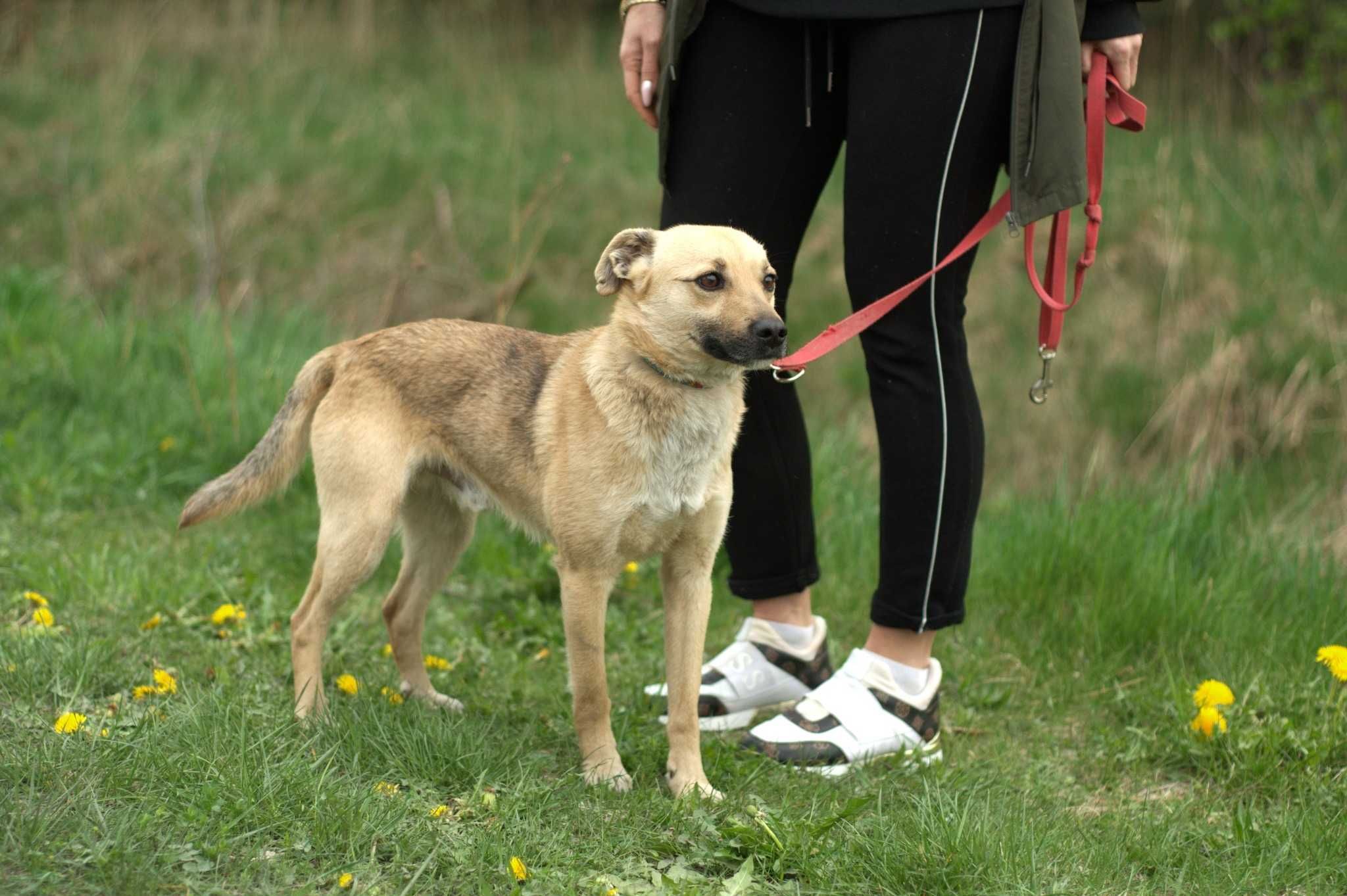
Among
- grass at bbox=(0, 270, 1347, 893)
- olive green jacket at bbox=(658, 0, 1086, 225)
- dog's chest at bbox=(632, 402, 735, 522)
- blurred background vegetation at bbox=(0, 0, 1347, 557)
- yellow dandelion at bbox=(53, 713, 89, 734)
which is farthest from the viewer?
blurred background vegetation at bbox=(0, 0, 1347, 557)

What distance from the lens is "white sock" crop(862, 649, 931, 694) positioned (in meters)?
3.32

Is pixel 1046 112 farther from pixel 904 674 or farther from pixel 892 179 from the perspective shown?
pixel 904 674

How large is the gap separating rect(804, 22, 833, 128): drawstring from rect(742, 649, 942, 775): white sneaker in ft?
4.52

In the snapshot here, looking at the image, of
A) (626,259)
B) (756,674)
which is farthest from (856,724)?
(626,259)

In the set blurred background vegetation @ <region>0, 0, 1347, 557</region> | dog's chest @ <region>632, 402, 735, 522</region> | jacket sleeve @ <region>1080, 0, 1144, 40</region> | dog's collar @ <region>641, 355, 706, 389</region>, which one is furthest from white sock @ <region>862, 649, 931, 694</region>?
blurred background vegetation @ <region>0, 0, 1347, 557</region>

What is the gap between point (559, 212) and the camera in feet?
27.6

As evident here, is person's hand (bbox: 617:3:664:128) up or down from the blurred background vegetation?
up

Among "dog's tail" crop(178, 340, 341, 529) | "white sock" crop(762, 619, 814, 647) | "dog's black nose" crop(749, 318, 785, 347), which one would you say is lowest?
"white sock" crop(762, 619, 814, 647)

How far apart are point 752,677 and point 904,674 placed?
445mm

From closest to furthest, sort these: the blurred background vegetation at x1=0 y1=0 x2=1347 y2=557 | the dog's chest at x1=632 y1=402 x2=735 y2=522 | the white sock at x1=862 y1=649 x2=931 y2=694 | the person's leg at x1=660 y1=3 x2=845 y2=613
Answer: the dog's chest at x1=632 y1=402 x2=735 y2=522 < the person's leg at x1=660 y1=3 x2=845 y2=613 < the white sock at x1=862 y1=649 x2=931 y2=694 < the blurred background vegetation at x1=0 y1=0 x2=1347 y2=557

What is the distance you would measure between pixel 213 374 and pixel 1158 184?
5255mm

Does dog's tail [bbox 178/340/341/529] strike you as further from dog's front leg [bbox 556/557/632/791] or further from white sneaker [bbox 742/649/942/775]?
white sneaker [bbox 742/649/942/775]

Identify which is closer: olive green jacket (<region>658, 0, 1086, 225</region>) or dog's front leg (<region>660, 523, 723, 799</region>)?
olive green jacket (<region>658, 0, 1086, 225</region>)

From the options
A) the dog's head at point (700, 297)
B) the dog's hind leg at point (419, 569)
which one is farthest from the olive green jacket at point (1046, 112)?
the dog's hind leg at point (419, 569)
